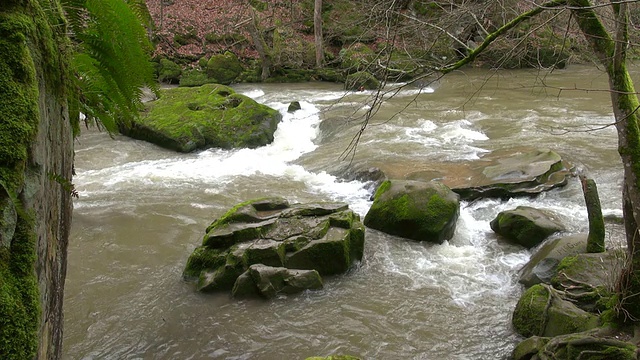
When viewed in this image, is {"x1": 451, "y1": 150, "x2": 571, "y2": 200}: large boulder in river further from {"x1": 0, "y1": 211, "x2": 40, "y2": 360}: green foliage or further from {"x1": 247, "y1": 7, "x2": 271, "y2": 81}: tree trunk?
{"x1": 247, "y1": 7, "x2": 271, "y2": 81}: tree trunk

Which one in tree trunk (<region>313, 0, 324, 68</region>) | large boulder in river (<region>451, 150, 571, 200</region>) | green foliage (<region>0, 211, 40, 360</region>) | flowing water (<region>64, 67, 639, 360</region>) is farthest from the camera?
tree trunk (<region>313, 0, 324, 68</region>)

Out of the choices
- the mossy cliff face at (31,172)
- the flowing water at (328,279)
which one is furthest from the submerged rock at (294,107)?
the mossy cliff face at (31,172)

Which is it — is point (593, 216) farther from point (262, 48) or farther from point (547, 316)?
point (262, 48)

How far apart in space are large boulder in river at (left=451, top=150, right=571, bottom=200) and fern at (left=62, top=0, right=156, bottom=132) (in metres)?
6.36

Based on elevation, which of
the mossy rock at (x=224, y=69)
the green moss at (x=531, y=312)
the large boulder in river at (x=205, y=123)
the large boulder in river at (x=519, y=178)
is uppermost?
the mossy rock at (x=224, y=69)

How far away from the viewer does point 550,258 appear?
18.7 feet

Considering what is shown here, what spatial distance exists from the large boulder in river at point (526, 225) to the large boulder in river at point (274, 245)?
2.00 metres

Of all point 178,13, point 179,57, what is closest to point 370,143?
point 179,57

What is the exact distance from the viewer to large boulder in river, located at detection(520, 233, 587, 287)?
5.63 meters

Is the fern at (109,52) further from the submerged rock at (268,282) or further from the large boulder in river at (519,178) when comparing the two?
the large boulder in river at (519,178)

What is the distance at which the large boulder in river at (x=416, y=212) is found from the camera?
6812 mm

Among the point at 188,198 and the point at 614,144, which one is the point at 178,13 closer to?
the point at 188,198

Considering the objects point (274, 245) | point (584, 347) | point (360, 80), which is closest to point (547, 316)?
point (584, 347)

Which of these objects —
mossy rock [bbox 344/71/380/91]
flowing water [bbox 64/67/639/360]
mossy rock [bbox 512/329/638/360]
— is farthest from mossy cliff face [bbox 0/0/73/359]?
mossy rock [bbox 512/329/638/360]
